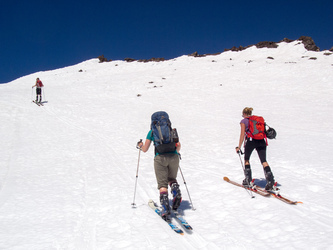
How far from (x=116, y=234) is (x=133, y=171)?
4.72 meters

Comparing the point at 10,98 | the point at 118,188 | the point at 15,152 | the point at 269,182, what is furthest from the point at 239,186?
the point at 10,98

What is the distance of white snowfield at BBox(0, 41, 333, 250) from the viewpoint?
450cm

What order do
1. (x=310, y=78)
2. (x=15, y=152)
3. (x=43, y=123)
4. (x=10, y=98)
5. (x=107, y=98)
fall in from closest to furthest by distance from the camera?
(x=15, y=152) → (x=43, y=123) → (x=10, y=98) → (x=107, y=98) → (x=310, y=78)

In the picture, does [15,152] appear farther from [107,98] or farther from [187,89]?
[187,89]

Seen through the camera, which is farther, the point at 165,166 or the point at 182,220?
the point at 165,166

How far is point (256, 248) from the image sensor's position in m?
4.01

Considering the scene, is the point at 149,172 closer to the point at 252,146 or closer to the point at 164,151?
the point at 252,146

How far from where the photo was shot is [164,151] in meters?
5.09

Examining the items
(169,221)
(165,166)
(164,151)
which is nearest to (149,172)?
(165,166)

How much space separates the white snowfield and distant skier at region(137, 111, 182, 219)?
581 mm

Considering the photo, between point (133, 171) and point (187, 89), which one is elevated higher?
point (187, 89)

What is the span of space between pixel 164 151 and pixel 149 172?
14.2 ft

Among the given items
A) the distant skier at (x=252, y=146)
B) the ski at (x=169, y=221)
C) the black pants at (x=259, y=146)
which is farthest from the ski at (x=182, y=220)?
the black pants at (x=259, y=146)

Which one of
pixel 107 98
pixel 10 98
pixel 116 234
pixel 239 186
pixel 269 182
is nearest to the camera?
pixel 116 234
